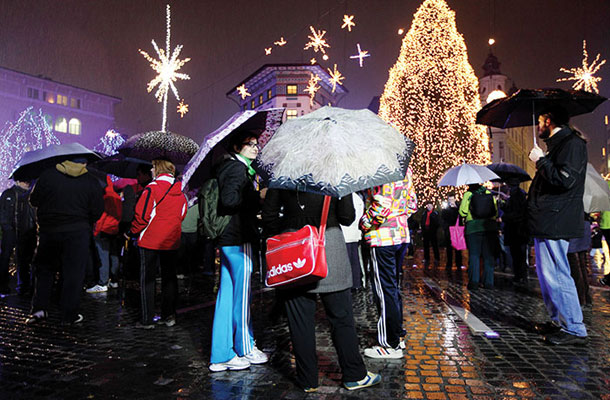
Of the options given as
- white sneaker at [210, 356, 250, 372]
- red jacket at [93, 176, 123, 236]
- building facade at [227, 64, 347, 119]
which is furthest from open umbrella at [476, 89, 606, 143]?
building facade at [227, 64, 347, 119]

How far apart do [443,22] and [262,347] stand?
89.6 ft

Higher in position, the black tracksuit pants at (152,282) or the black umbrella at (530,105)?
the black umbrella at (530,105)

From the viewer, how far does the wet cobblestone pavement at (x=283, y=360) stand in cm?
324

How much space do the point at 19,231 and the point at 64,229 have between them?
3.23 metres

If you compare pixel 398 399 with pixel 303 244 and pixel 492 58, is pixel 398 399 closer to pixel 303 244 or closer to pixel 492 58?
pixel 303 244

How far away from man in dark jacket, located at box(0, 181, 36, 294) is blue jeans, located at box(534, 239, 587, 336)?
339 inches

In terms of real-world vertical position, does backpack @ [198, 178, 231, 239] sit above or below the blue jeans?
above

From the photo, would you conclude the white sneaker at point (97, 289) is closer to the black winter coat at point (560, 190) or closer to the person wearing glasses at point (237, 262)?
the person wearing glasses at point (237, 262)

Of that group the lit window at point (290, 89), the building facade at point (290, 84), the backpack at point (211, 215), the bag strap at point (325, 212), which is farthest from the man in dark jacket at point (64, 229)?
the lit window at point (290, 89)

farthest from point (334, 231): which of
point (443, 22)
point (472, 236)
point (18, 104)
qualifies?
point (18, 104)

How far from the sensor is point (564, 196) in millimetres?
4609

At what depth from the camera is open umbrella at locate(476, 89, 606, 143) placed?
4926 mm

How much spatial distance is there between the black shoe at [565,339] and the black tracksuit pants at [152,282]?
4.53 metres

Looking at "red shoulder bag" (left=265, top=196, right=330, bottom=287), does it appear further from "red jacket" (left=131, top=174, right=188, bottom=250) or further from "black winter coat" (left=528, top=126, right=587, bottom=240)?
"black winter coat" (left=528, top=126, right=587, bottom=240)
